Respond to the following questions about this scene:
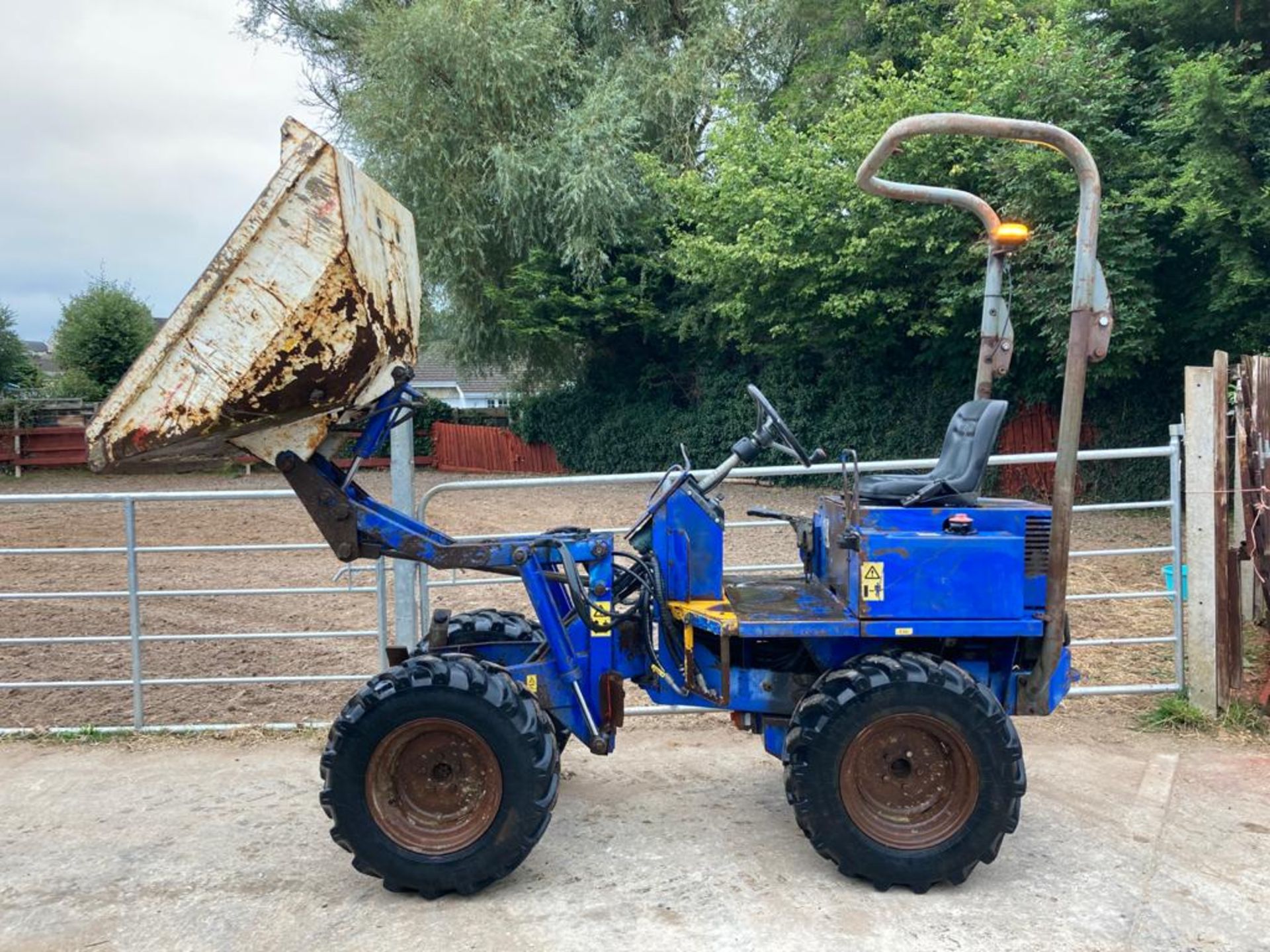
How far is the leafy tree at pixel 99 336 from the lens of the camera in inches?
1233

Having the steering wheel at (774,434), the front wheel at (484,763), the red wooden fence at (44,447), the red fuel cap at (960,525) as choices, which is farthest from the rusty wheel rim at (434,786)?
the red wooden fence at (44,447)

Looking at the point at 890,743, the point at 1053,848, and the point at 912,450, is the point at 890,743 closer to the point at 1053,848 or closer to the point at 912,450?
the point at 1053,848

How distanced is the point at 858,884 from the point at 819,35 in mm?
18876

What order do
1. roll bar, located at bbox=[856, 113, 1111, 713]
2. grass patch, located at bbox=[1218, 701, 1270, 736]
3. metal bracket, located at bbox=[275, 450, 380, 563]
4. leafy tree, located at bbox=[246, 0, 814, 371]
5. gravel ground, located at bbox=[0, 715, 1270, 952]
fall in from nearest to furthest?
gravel ground, located at bbox=[0, 715, 1270, 952] < roll bar, located at bbox=[856, 113, 1111, 713] < metal bracket, located at bbox=[275, 450, 380, 563] < grass patch, located at bbox=[1218, 701, 1270, 736] < leafy tree, located at bbox=[246, 0, 814, 371]

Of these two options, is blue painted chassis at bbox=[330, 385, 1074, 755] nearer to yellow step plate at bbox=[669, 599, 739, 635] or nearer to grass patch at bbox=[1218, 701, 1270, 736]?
yellow step plate at bbox=[669, 599, 739, 635]

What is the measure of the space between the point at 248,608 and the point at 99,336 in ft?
87.8

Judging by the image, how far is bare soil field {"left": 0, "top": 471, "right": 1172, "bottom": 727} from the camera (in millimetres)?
6312

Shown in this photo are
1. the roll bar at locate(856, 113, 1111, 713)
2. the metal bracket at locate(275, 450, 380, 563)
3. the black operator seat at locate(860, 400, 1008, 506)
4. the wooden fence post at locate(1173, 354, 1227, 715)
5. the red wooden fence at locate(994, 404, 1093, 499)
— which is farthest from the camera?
the red wooden fence at locate(994, 404, 1093, 499)

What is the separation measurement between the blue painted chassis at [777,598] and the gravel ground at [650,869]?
57 centimetres

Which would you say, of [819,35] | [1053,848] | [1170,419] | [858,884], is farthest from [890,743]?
[819,35]

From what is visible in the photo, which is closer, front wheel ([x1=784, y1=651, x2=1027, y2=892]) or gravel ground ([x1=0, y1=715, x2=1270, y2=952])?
gravel ground ([x1=0, y1=715, x2=1270, y2=952])

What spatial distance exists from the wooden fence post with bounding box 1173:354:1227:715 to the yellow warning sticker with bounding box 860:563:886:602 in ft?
8.97

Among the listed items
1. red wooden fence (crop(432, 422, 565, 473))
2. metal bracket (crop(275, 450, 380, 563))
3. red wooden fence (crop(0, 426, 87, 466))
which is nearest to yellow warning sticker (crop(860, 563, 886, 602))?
metal bracket (crop(275, 450, 380, 563))

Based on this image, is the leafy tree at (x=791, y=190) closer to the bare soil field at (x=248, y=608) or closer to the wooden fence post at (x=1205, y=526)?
the bare soil field at (x=248, y=608)
